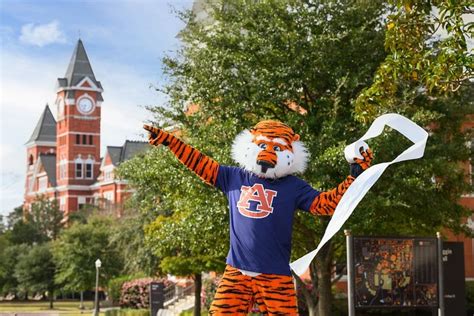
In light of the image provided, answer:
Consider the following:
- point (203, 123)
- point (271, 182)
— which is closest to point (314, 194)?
point (271, 182)

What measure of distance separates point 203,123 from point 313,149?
9.55ft

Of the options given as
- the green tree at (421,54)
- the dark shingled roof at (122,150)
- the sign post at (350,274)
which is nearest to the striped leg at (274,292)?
the green tree at (421,54)

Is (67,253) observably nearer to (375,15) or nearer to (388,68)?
(375,15)

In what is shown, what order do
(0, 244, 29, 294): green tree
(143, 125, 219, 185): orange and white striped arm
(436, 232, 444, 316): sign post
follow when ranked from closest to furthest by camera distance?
(143, 125, 219, 185): orange and white striped arm
(436, 232, 444, 316): sign post
(0, 244, 29, 294): green tree

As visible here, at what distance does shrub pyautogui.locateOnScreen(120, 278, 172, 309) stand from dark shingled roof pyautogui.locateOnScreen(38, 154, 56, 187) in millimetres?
50851

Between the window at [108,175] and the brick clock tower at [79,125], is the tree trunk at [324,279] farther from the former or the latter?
the brick clock tower at [79,125]

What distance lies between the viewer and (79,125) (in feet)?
275

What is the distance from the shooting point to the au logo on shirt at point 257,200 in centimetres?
681

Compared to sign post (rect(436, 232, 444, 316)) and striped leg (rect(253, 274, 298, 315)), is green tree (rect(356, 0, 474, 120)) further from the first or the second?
striped leg (rect(253, 274, 298, 315))

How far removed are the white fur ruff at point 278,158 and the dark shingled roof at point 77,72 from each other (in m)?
77.8

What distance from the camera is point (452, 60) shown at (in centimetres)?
954

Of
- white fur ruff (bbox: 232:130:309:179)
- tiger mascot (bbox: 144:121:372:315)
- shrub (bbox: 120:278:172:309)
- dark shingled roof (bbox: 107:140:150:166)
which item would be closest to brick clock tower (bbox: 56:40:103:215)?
dark shingled roof (bbox: 107:140:150:166)

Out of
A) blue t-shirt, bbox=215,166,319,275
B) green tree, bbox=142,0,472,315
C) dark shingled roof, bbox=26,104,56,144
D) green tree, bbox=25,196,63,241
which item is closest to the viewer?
blue t-shirt, bbox=215,166,319,275

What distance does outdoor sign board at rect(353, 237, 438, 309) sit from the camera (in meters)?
12.1
